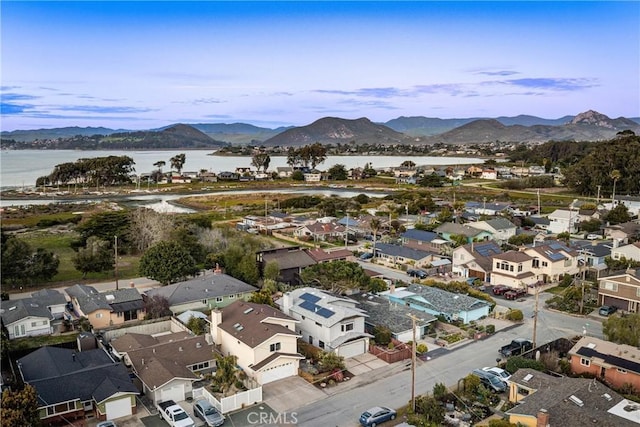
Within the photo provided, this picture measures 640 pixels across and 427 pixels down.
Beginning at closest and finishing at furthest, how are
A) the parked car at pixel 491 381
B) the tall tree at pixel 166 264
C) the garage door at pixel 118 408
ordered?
the garage door at pixel 118 408 < the parked car at pixel 491 381 < the tall tree at pixel 166 264

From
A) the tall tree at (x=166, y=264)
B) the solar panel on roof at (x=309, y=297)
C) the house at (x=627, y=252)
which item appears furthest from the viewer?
the house at (x=627, y=252)

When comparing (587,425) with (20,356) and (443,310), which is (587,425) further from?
(20,356)

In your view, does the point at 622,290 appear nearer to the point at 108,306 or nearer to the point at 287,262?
the point at 287,262

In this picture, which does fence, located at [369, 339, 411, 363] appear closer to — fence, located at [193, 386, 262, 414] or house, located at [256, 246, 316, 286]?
fence, located at [193, 386, 262, 414]

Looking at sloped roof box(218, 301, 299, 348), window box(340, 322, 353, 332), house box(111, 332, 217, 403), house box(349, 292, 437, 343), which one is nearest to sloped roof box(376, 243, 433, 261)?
house box(349, 292, 437, 343)

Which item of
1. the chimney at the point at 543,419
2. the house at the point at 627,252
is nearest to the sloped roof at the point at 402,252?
the house at the point at 627,252

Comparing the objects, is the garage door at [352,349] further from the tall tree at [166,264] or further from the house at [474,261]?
the house at [474,261]
